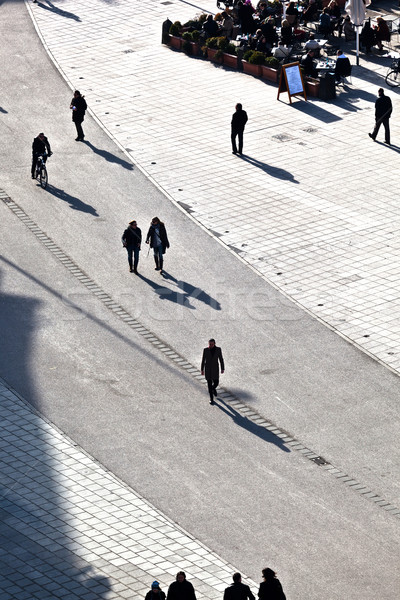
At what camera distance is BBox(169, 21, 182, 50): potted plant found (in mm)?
39906

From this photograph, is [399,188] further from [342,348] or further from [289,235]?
[342,348]

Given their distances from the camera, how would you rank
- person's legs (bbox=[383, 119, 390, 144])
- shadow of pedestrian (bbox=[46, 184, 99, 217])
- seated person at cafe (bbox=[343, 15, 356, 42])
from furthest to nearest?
1. seated person at cafe (bbox=[343, 15, 356, 42])
2. person's legs (bbox=[383, 119, 390, 144])
3. shadow of pedestrian (bbox=[46, 184, 99, 217])

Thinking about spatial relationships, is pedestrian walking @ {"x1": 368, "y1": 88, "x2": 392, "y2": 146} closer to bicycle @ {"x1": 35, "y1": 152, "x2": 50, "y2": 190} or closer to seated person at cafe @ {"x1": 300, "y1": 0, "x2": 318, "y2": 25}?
bicycle @ {"x1": 35, "y1": 152, "x2": 50, "y2": 190}

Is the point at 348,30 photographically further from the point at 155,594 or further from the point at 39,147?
the point at 155,594

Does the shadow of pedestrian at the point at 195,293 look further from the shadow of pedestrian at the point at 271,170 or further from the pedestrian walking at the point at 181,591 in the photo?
the pedestrian walking at the point at 181,591

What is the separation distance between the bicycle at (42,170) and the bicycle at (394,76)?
1226 cm

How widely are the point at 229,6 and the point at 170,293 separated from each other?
21.3 metres

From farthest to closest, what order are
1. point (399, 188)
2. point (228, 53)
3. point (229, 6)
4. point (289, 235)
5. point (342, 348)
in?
point (229, 6) → point (228, 53) → point (399, 188) → point (289, 235) → point (342, 348)

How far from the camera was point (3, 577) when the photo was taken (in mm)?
15469

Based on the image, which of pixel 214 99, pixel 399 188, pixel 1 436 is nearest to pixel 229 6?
pixel 214 99

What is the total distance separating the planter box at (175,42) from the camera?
1574 inches

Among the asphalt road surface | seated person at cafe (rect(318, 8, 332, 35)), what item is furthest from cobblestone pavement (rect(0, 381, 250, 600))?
seated person at cafe (rect(318, 8, 332, 35))

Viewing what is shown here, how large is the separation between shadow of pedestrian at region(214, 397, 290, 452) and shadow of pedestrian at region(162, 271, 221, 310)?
378cm

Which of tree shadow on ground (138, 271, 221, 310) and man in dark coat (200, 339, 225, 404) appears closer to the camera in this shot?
man in dark coat (200, 339, 225, 404)
